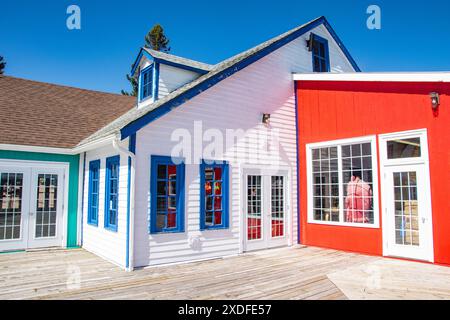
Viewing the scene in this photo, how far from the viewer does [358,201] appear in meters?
7.91

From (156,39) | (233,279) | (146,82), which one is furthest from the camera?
(156,39)

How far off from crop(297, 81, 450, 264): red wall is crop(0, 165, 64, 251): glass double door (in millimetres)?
6961

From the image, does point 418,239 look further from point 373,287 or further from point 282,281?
Answer: point 282,281

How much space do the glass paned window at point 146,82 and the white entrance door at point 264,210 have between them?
12.0ft

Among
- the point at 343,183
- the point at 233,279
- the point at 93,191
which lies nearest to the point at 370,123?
the point at 343,183

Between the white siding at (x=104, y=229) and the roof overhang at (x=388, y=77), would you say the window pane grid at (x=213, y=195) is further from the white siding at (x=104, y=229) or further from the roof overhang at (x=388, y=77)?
the roof overhang at (x=388, y=77)

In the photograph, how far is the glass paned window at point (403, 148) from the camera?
6.94m

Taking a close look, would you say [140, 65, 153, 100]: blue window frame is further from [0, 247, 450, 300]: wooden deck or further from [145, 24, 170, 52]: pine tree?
[145, 24, 170, 52]: pine tree

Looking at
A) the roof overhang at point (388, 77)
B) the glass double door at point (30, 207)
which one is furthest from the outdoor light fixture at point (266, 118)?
the glass double door at point (30, 207)

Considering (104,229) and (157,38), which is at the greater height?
(157,38)

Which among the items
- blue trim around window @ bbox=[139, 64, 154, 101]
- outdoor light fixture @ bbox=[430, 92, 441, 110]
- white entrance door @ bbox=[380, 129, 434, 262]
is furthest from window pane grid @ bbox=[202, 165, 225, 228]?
outdoor light fixture @ bbox=[430, 92, 441, 110]

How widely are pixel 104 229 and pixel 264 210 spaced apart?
4.01 meters

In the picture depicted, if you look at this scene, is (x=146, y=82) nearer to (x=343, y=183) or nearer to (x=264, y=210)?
(x=264, y=210)

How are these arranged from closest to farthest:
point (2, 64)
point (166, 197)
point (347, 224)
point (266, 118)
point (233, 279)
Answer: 1. point (233, 279)
2. point (166, 197)
3. point (347, 224)
4. point (266, 118)
5. point (2, 64)
